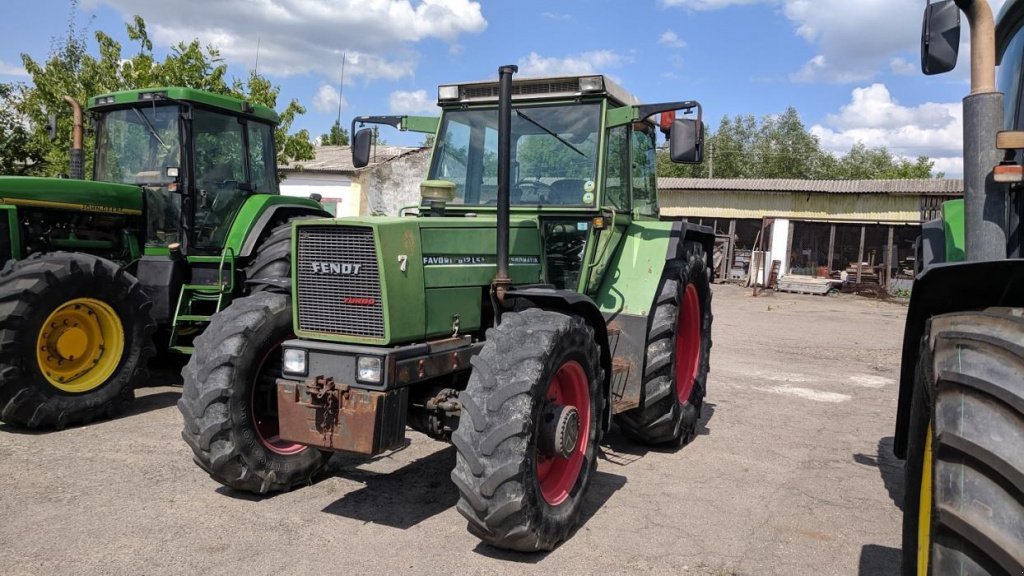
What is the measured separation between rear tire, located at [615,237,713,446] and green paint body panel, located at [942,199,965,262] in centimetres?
195

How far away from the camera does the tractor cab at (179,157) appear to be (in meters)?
7.67

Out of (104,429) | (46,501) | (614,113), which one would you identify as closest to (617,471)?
(614,113)

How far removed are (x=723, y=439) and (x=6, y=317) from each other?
5785 mm

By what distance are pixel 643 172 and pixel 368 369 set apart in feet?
→ 11.1

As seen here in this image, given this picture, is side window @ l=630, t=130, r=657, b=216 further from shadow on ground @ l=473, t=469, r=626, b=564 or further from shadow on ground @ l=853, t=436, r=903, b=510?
shadow on ground @ l=853, t=436, r=903, b=510

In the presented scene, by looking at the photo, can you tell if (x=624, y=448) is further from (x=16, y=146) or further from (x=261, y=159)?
(x=16, y=146)

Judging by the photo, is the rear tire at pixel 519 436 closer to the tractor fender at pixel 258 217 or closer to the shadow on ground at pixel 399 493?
the shadow on ground at pixel 399 493

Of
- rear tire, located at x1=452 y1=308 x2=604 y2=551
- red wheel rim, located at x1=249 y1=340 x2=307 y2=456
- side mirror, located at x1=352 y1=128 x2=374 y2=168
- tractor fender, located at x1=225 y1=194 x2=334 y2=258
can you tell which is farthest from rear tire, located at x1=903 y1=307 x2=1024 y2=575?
tractor fender, located at x1=225 y1=194 x2=334 y2=258

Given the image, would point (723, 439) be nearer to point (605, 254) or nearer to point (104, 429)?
point (605, 254)

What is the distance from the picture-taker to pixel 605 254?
5.62 m

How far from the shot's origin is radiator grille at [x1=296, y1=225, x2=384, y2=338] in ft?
13.7

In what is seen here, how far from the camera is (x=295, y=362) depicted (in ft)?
13.9

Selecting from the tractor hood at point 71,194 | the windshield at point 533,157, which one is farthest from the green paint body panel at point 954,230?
the tractor hood at point 71,194

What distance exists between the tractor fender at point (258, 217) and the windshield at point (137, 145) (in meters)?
0.80
